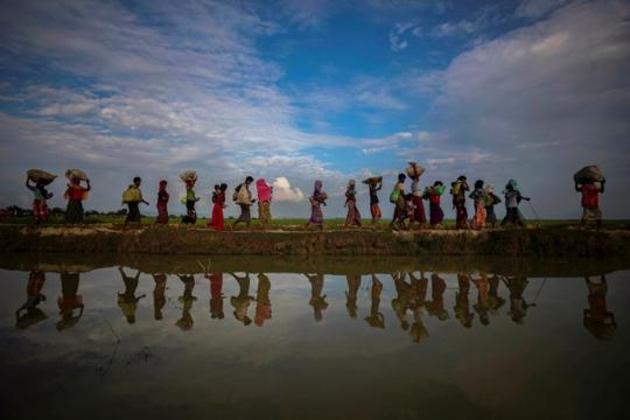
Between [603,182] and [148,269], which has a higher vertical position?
[603,182]

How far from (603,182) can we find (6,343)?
17.4 meters

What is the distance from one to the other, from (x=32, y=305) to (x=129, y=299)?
4.65 feet

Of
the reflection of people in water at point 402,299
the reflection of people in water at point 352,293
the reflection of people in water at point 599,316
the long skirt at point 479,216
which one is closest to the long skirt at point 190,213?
the reflection of people in water at point 352,293

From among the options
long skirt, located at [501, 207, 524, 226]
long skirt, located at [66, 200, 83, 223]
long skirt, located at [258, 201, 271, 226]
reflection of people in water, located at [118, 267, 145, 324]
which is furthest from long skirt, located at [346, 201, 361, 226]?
long skirt, located at [66, 200, 83, 223]

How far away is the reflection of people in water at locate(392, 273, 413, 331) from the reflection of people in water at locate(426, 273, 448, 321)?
0.38 meters

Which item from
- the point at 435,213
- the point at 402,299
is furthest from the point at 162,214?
the point at 402,299

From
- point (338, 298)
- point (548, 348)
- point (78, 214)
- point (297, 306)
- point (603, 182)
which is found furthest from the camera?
point (78, 214)

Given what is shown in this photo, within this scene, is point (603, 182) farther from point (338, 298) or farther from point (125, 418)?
point (125, 418)

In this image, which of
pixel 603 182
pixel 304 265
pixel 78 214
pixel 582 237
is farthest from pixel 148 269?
pixel 603 182

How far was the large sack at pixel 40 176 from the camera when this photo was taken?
53.2ft

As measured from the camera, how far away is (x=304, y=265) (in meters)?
12.1

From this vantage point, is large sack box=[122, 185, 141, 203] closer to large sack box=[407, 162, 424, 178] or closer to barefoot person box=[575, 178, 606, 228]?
large sack box=[407, 162, 424, 178]

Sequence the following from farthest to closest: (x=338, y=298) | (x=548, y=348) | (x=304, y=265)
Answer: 1. (x=304, y=265)
2. (x=338, y=298)
3. (x=548, y=348)

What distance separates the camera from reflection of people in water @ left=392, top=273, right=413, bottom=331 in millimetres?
5992
